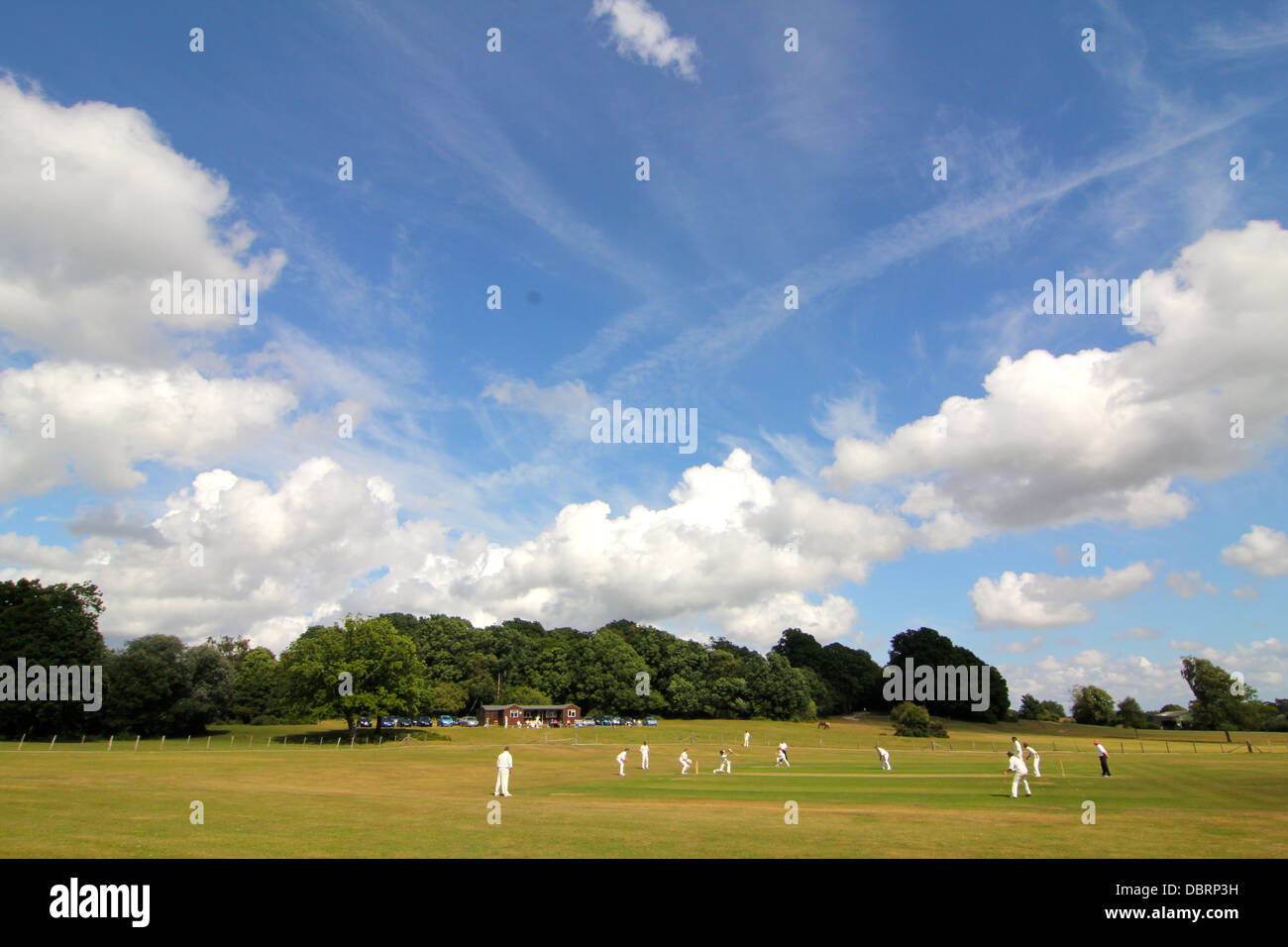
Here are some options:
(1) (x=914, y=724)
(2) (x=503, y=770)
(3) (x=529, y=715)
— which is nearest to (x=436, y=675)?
(3) (x=529, y=715)

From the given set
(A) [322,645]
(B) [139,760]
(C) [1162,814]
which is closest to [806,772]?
(C) [1162,814]

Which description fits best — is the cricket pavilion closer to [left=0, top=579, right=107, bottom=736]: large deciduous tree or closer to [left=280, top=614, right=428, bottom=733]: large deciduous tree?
[left=280, top=614, right=428, bottom=733]: large deciduous tree

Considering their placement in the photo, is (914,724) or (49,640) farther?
(914,724)

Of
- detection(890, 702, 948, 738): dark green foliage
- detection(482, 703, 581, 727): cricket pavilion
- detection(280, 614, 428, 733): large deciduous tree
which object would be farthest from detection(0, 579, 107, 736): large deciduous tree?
detection(890, 702, 948, 738): dark green foliage

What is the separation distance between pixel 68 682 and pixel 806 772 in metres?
80.8

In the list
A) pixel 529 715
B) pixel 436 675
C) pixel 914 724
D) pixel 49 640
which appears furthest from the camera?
pixel 436 675

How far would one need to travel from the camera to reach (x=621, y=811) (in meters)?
23.4

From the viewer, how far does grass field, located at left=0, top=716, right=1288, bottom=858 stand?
15.8m

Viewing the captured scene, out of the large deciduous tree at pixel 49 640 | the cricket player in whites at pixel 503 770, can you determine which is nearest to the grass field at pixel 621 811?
the cricket player in whites at pixel 503 770

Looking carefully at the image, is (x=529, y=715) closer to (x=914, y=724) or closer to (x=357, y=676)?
(x=357, y=676)

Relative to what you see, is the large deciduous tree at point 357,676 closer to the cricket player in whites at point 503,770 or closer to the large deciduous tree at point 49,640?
the large deciduous tree at point 49,640

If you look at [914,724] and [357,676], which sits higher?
[357,676]

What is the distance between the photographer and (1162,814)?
2311 cm
